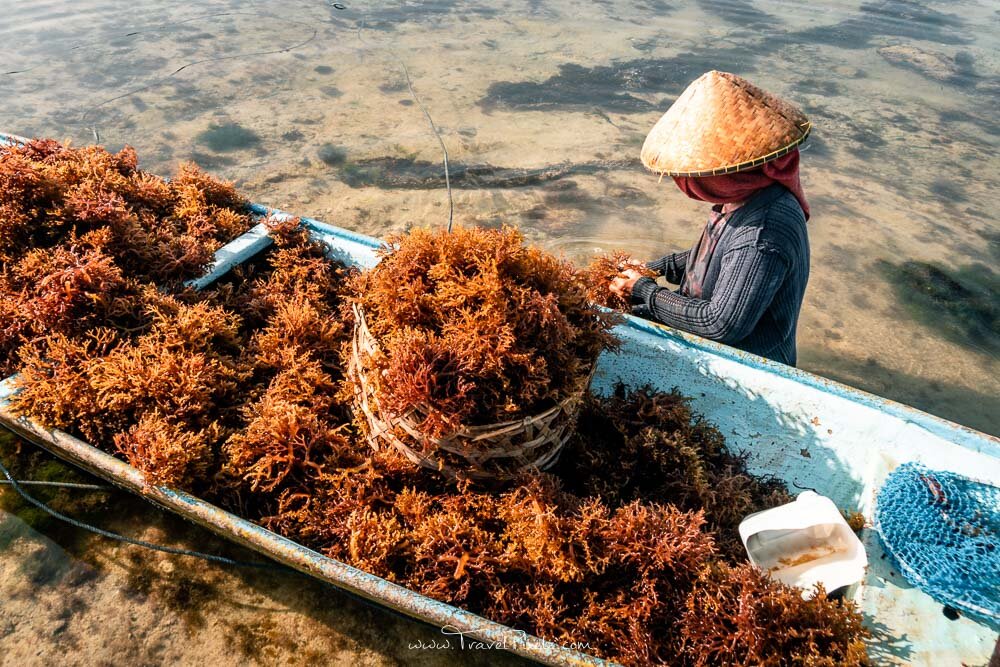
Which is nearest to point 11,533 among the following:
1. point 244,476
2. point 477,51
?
point 244,476

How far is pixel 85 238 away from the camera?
2896 millimetres

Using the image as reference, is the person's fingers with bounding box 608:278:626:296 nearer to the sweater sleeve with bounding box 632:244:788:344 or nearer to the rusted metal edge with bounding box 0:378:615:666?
the sweater sleeve with bounding box 632:244:788:344

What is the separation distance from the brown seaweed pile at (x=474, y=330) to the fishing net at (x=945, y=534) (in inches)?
56.6

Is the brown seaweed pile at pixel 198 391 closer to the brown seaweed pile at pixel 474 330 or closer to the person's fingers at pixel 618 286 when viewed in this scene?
the brown seaweed pile at pixel 474 330

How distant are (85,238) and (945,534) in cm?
397

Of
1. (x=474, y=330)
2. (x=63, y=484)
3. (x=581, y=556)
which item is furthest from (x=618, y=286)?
(x=63, y=484)

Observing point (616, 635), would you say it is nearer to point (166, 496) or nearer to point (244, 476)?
point (244, 476)

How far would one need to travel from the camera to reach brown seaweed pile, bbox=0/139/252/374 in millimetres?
2686

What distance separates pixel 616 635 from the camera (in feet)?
6.67

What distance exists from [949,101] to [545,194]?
24.0 feet

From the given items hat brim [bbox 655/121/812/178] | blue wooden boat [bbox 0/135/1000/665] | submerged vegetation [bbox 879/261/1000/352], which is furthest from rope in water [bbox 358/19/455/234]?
submerged vegetation [bbox 879/261/1000/352]

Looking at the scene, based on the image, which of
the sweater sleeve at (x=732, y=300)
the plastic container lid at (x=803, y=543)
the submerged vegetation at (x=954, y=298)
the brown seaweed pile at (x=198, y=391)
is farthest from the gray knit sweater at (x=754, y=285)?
the submerged vegetation at (x=954, y=298)

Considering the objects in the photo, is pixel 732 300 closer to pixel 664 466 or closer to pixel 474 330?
pixel 664 466

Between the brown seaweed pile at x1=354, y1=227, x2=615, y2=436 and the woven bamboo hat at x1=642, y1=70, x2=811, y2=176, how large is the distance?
749 mm
